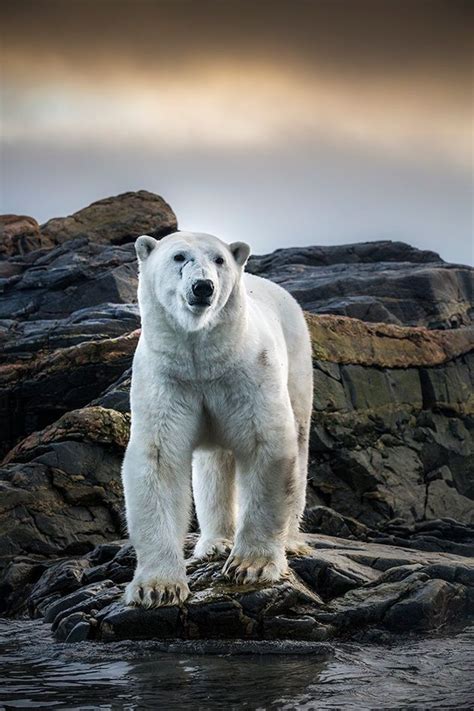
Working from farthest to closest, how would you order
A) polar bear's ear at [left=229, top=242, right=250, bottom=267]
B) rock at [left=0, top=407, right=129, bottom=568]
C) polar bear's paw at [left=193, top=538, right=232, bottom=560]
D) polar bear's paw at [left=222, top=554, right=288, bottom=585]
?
rock at [left=0, top=407, right=129, bottom=568] < polar bear's paw at [left=193, top=538, right=232, bottom=560] < polar bear's ear at [left=229, top=242, right=250, bottom=267] < polar bear's paw at [left=222, top=554, right=288, bottom=585]

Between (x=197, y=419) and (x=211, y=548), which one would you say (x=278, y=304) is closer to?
(x=197, y=419)

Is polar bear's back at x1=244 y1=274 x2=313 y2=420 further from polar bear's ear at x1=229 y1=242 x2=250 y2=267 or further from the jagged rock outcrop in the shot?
the jagged rock outcrop

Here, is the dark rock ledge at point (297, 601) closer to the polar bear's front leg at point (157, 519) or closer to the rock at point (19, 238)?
the polar bear's front leg at point (157, 519)

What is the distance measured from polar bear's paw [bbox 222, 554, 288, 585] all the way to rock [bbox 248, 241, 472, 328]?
13.8 metres

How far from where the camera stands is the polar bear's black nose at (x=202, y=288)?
7.16 meters

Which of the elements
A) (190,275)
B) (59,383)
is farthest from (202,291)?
(59,383)

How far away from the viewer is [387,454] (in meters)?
16.4

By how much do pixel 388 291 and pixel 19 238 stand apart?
1745 centimetres

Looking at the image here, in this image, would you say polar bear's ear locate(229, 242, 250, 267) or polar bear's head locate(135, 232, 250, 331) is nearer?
polar bear's head locate(135, 232, 250, 331)

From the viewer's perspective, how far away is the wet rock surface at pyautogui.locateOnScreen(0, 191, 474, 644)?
828 cm

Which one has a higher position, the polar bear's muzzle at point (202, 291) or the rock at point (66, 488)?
the polar bear's muzzle at point (202, 291)

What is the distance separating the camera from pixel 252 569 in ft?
26.2

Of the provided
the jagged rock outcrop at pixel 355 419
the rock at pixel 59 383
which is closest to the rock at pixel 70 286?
the rock at pixel 59 383

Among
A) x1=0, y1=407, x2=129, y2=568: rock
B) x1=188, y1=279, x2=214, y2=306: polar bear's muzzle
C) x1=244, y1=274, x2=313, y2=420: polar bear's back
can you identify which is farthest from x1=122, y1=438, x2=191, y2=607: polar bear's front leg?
x1=0, y1=407, x2=129, y2=568: rock
